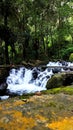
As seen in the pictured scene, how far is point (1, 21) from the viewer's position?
28078 mm

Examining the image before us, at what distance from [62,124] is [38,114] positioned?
475mm

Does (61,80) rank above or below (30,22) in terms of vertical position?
below

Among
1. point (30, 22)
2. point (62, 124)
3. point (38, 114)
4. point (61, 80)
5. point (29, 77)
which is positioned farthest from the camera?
point (30, 22)

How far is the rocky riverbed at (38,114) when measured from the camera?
3.31 m

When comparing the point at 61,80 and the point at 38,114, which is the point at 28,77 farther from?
the point at 38,114

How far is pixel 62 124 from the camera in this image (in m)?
3.40

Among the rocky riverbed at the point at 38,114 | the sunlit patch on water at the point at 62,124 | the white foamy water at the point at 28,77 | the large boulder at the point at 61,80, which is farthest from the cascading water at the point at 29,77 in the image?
the sunlit patch on water at the point at 62,124

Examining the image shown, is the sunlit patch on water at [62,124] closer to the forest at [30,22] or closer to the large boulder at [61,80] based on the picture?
the large boulder at [61,80]

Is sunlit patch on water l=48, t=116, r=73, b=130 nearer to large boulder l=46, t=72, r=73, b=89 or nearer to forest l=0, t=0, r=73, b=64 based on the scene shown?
large boulder l=46, t=72, r=73, b=89

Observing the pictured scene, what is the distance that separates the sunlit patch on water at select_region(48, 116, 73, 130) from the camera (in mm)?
3256

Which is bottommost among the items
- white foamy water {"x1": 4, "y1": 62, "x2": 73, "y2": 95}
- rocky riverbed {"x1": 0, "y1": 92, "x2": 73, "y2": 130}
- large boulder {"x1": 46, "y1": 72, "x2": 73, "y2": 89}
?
white foamy water {"x1": 4, "y1": 62, "x2": 73, "y2": 95}

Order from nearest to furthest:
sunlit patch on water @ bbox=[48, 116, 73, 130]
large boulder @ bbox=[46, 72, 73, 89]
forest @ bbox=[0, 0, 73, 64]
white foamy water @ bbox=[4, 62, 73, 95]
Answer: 1. sunlit patch on water @ bbox=[48, 116, 73, 130]
2. large boulder @ bbox=[46, 72, 73, 89]
3. white foamy water @ bbox=[4, 62, 73, 95]
4. forest @ bbox=[0, 0, 73, 64]

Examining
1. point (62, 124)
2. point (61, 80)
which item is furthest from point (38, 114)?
point (61, 80)

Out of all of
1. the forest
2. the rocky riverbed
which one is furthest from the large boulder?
the forest
